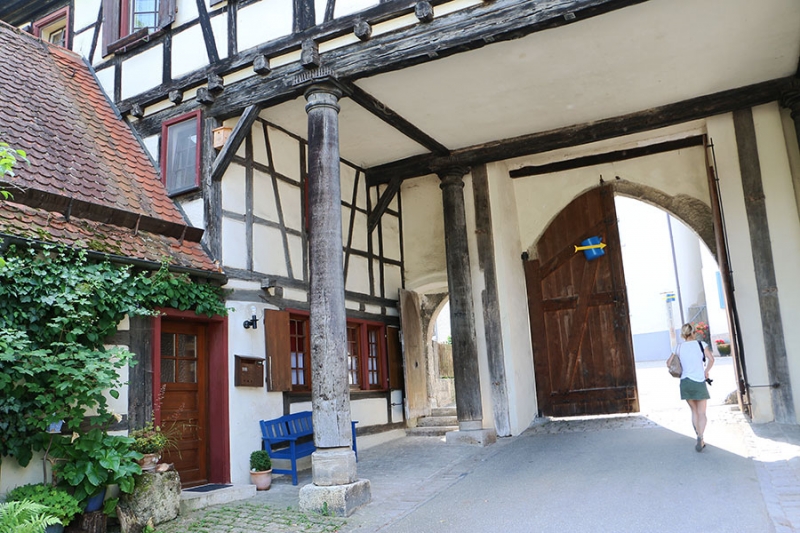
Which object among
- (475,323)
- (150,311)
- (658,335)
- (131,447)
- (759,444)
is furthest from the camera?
(658,335)

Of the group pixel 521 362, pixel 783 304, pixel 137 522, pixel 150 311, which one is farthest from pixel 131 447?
pixel 783 304

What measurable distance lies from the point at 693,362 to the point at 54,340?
5765 mm

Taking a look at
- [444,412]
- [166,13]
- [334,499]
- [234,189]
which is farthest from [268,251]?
[444,412]

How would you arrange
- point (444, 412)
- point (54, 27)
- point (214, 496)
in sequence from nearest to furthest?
point (214, 496), point (54, 27), point (444, 412)

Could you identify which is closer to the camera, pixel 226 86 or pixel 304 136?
pixel 226 86

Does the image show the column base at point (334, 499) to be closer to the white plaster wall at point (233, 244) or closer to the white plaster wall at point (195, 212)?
the white plaster wall at point (233, 244)

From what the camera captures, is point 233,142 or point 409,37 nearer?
point 409,37

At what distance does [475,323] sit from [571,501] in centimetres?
400

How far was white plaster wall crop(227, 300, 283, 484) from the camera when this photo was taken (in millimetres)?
6922

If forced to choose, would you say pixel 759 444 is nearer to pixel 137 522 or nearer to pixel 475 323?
pixel 475 323

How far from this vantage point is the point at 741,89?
25.4ft

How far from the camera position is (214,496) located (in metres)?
6.06

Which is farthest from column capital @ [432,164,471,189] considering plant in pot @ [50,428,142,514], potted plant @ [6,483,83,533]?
potted plant @ [6,483,83,533]

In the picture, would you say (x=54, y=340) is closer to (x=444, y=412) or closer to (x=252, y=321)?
(x=252, y=321)
